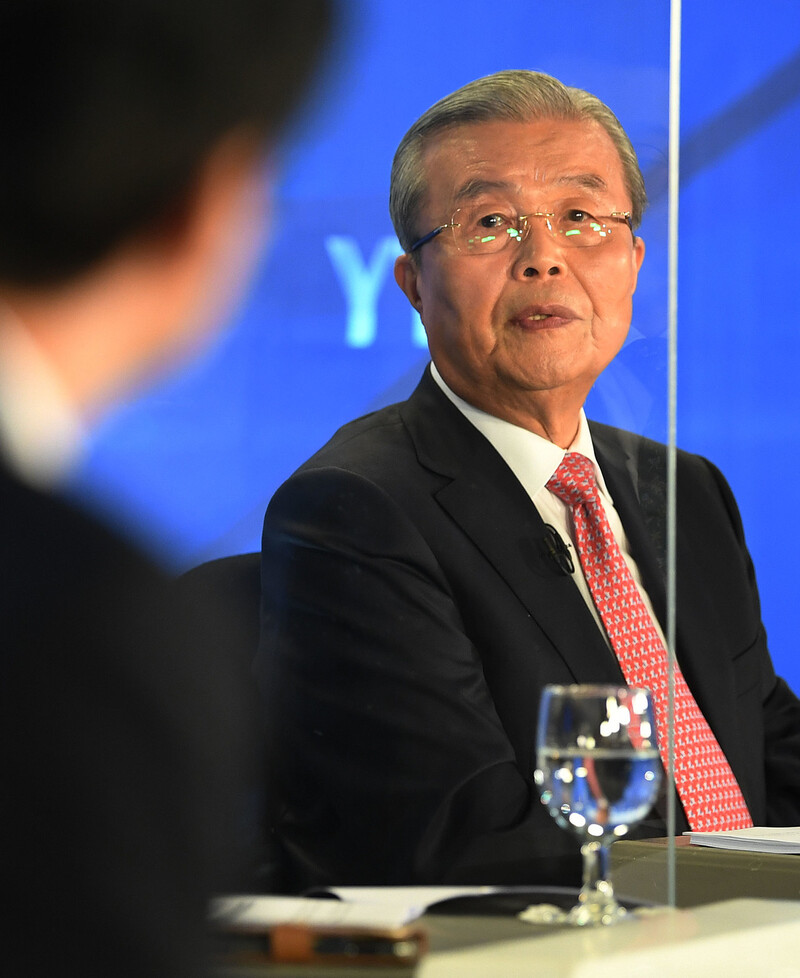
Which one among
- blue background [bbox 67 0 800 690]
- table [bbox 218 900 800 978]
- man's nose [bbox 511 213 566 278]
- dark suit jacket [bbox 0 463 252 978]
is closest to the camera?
dark suit jacket [bbox 0 463 252 978]

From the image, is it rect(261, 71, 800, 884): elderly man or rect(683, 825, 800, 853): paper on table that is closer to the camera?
rect(261, 71, 800, 884): elderly man

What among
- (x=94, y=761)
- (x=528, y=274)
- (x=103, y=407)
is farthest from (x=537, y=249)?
(x=94, y=761)

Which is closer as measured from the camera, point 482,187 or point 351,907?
point 351,907

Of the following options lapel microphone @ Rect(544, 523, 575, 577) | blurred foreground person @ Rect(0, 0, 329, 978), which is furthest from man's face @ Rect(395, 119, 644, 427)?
Answer: blurred foreground person @ Rect(0, 0, 329, 978)

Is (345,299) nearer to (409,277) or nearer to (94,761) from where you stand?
(409,277)

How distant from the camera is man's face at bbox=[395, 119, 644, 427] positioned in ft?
4.78

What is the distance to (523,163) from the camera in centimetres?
152

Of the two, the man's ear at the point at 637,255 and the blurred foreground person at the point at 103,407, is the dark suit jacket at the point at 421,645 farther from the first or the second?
the blurred foreground person at the point at 103,407

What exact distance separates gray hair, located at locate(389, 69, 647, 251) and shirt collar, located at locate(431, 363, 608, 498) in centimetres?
27

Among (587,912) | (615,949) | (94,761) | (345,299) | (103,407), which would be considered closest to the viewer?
(94,761)

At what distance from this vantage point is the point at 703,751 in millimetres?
1803

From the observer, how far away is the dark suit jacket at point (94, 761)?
0.53 metres

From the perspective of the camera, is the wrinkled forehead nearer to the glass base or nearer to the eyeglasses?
the eyeglasses

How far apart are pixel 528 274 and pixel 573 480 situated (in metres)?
0.26
